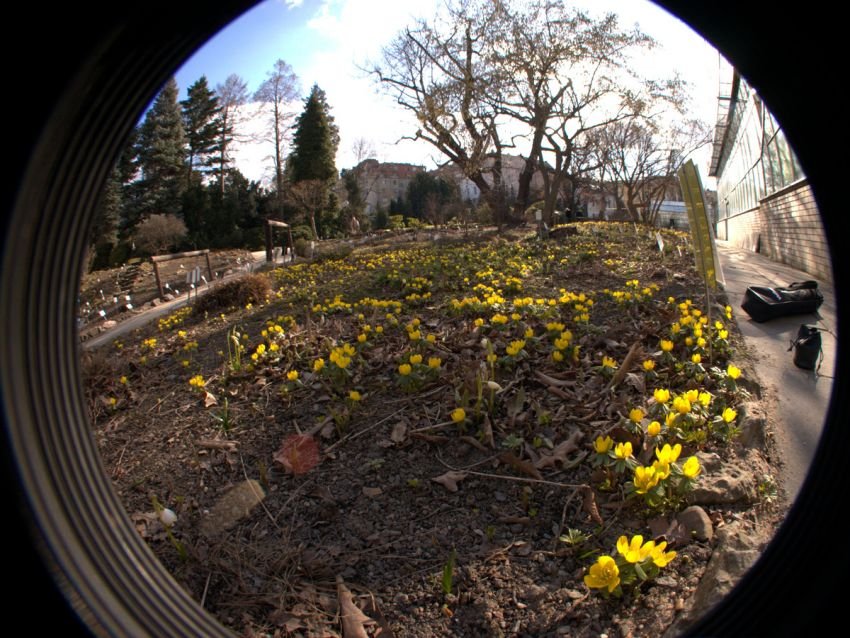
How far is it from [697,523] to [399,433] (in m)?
1.53

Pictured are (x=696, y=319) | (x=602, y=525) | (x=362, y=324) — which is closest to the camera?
(x=602, y=525)

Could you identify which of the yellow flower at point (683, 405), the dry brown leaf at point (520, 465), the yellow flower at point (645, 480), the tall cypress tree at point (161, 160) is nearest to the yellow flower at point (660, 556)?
the yellow flower at point (645, 480)

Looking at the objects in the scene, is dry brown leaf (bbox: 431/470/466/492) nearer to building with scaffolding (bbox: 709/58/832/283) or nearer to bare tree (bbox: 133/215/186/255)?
building with scaffolding (bbox: 709/58/832/283)

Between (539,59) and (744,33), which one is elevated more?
(539,59)

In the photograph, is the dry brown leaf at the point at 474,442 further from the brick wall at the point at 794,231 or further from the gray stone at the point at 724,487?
the brick wall at the point at 794,231

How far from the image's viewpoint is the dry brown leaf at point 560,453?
2.34 meters

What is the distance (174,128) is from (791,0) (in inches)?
1463

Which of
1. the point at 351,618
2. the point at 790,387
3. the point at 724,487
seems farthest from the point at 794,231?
the point at 351,618

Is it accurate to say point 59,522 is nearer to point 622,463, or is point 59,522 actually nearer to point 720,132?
point 622,463

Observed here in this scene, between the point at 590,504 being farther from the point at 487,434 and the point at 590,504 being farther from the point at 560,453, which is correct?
the point at 487,434

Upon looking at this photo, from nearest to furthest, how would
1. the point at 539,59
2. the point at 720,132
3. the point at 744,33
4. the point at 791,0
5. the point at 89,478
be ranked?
1. the point at 791,0
2. the point at 744,33
3. the point at 89,478
4. the point at 539,59
5. the point at 720,132

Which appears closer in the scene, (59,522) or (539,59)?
(59,522)

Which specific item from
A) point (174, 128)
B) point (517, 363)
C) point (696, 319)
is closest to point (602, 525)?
point (517, 363)

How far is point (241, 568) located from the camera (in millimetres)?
2002
